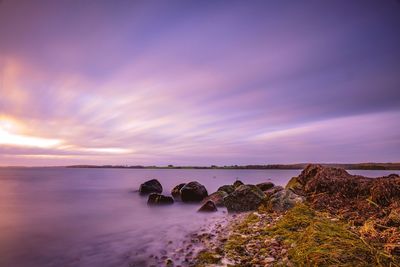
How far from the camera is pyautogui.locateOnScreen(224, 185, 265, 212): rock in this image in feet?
46.2

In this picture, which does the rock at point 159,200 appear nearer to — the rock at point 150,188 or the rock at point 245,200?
the rock at point 245,200

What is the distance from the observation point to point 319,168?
14.5 meters

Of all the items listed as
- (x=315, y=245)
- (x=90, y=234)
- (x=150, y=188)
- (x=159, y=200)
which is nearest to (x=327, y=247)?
(x=315, y=245)

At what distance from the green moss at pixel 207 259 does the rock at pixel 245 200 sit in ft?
25.2

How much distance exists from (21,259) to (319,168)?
1294cm

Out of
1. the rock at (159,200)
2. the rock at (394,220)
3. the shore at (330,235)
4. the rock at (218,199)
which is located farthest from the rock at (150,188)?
the rock at (394,220)

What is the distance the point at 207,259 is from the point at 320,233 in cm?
247

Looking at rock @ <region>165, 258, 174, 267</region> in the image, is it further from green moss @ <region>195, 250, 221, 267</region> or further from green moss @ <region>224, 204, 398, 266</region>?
green moss @ <region>224, 204, 398, 266</region>

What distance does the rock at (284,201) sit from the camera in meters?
11.2

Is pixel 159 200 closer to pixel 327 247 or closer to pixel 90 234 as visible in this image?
pixel 90 234

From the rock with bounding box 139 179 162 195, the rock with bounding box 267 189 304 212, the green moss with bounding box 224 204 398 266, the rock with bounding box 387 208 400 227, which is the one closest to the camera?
the green moss with bounding box 224 204 398 266

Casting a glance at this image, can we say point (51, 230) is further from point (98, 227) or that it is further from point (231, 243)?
point (231, 243)

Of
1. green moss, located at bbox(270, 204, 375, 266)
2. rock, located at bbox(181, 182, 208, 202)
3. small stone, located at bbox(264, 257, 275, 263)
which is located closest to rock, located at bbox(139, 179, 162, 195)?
rock, located at bbox(181, 182, 208, 202)

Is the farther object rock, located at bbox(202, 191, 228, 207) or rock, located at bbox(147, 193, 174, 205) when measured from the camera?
rock, located at bbox(147, 193, 174, 205)
